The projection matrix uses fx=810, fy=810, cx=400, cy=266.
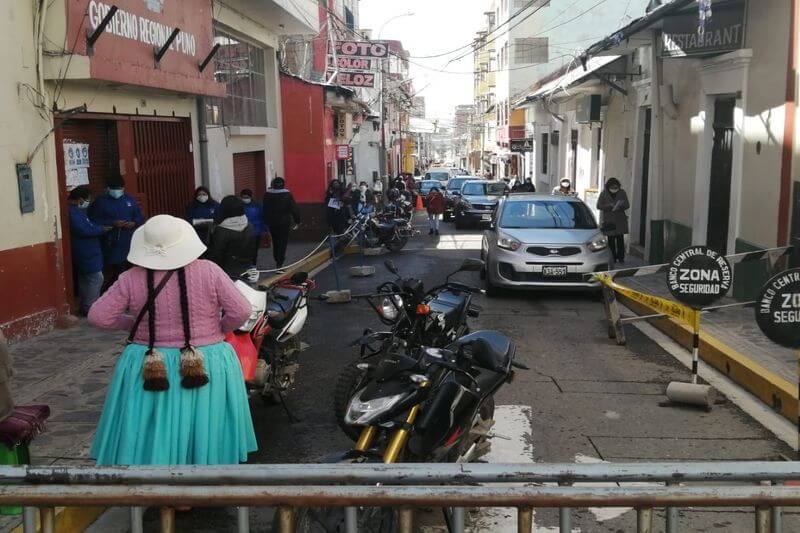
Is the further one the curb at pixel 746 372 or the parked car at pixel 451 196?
the parked car at pixel 451 196

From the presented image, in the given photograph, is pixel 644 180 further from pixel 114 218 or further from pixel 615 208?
pixel 114 218

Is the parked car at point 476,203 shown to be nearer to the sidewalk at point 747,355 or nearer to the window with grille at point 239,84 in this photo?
the window with grille at point 239,84

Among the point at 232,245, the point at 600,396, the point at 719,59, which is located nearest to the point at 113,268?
the point at 232,245

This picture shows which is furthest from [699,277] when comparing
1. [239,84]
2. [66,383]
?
[239,84]

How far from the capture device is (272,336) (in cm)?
648

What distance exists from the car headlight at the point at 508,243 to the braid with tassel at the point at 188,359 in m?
8.01

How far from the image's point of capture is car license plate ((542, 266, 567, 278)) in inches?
458

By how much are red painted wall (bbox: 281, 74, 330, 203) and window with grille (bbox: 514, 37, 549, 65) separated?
35098mm

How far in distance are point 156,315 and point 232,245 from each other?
4.60 metres

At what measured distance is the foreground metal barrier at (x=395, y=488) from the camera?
2.69 m

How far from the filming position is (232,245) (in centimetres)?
883

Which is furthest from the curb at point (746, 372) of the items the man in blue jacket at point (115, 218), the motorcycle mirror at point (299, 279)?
the man in blue jacket at point (115, 218)

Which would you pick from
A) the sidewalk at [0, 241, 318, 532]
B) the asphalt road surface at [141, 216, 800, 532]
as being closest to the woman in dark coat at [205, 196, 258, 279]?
the asphalt road surface at [141, 216, 800, 532]

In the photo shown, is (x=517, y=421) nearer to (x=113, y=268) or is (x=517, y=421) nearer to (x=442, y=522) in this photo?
(x=442, y=522)
